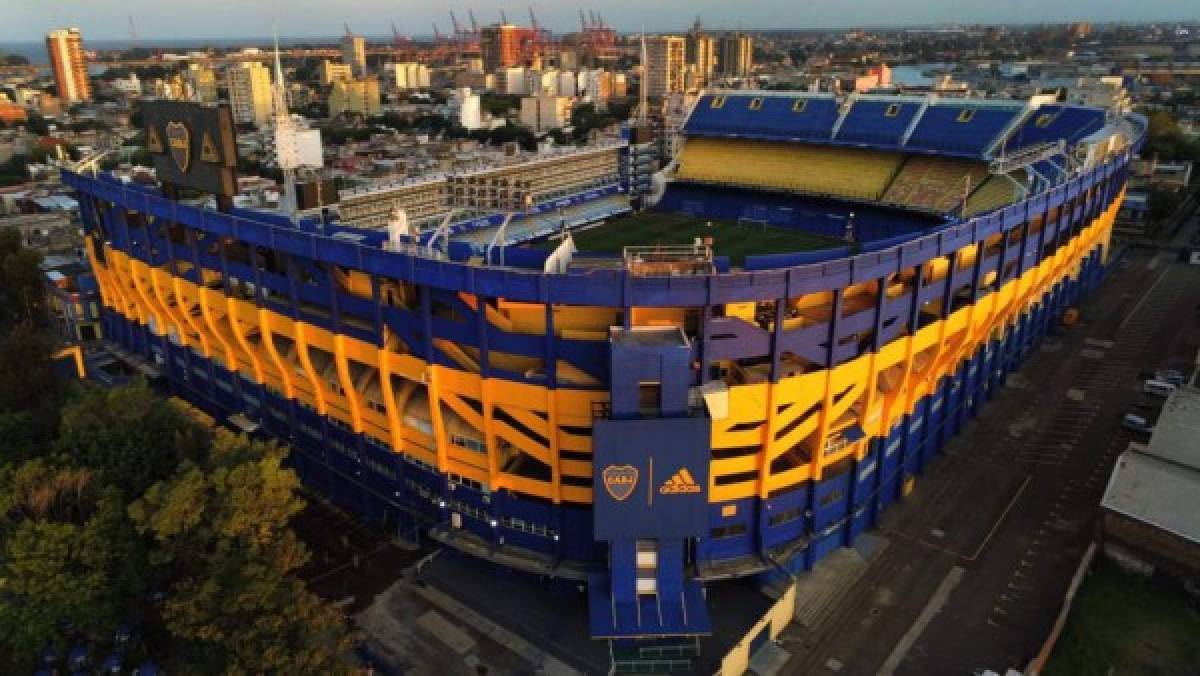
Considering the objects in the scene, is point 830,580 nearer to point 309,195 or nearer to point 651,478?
point 651,478

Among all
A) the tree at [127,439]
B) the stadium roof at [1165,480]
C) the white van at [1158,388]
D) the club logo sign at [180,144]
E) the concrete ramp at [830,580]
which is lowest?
the concrete ramp at [830,580]

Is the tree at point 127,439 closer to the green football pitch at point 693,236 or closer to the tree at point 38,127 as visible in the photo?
the green football pitch at point 693,236

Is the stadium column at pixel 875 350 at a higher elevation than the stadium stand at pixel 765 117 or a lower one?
lower

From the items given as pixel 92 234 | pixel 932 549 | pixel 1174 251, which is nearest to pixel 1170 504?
pixel 932 549

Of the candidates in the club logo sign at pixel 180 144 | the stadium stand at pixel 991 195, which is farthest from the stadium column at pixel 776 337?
the stadium stand at pixel 991 195

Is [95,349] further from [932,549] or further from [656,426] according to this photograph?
[932,549]

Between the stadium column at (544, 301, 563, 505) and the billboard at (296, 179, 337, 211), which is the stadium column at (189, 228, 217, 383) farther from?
the stadium column at (544, 301, 563, 505)

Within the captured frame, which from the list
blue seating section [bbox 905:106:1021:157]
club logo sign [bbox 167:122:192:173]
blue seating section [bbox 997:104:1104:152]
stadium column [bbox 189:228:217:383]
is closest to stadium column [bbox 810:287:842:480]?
stadium column [bbox 189:228:217:383]
